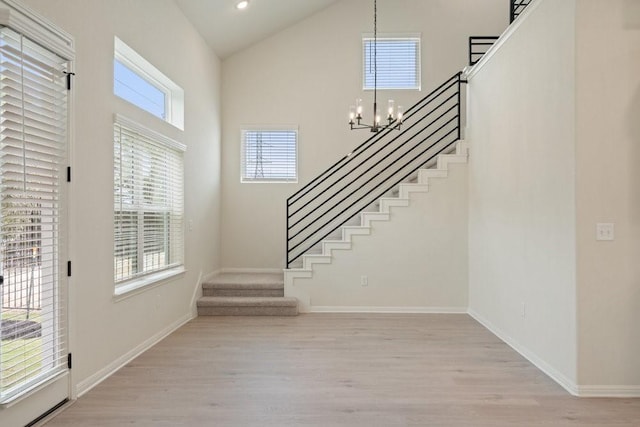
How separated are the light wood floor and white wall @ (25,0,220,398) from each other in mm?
264

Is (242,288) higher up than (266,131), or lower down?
lower down

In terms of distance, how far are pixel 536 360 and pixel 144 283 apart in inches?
147

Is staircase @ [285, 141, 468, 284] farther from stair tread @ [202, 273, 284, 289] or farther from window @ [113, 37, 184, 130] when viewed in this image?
window @ [113, 37, 184, 130]

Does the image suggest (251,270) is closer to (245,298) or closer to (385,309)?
(245,298)

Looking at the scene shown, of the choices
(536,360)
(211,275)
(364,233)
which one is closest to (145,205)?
(211,275)

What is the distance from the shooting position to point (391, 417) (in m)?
2.73

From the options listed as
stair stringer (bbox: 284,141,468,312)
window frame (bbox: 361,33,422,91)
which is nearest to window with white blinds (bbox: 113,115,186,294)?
stair stringer (bbox: 284,141,468,312)

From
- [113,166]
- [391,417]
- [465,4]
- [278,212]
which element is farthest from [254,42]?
[391,417]

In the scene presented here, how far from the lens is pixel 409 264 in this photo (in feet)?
18.8

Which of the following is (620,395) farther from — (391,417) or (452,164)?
(452,164)

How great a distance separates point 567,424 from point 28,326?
3.44 metres

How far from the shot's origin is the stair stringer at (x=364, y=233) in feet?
18.8

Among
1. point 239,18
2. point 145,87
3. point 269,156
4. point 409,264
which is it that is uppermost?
point 239,18

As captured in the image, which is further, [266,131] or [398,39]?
[266,131]
